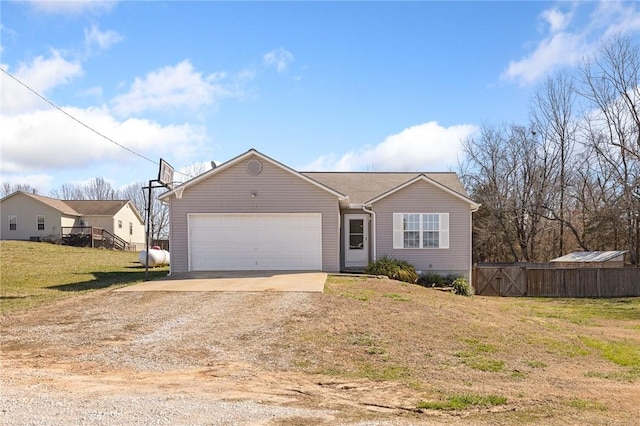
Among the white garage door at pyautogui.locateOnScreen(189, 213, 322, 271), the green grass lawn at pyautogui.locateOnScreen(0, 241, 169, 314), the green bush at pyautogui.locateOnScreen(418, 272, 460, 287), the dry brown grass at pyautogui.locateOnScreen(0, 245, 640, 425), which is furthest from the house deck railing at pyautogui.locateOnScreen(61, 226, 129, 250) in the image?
the green bush at pyautogui.locateOnScreen(418, 272, 460, 287)

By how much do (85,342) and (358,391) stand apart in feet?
17.1

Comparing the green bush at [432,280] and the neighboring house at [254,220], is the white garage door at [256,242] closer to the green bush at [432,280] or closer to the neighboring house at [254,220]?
the neighboring house at [254,220]

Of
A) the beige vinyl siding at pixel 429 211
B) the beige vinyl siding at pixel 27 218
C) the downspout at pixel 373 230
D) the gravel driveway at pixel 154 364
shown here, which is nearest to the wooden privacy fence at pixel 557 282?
the beige vinyl siding at pixel 429 211

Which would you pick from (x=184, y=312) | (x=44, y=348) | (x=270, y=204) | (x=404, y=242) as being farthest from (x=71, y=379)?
(x=404, y=242)

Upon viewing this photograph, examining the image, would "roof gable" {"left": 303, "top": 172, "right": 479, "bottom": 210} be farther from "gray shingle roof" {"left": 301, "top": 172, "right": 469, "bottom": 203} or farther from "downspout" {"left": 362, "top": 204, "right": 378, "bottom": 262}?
"downspout" {"left": 362, "top": 204, "right": 378, "bottom": 262}

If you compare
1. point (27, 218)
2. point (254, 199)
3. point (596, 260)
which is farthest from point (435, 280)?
point (27, 218)

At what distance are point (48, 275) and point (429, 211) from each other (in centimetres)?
1540

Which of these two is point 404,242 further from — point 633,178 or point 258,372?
point 633,178

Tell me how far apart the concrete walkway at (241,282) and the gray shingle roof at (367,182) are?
5.59m

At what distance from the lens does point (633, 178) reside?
31.4 m

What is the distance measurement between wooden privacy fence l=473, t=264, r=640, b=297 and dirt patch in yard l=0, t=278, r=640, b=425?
389 inches

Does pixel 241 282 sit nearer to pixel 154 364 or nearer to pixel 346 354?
pixel 346 354

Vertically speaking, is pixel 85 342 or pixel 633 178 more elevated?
pixel 633 178

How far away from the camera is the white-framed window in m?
21.3
